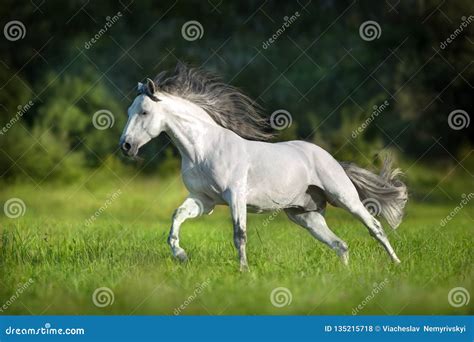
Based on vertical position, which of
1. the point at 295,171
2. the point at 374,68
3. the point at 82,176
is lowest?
the point at 82,176

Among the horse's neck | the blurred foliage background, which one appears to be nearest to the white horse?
the horse's neck

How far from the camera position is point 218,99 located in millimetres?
7219

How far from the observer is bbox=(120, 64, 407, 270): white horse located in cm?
665

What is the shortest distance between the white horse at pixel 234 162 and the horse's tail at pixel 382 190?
16 mm

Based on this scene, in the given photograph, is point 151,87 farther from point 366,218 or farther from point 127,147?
point 366,218

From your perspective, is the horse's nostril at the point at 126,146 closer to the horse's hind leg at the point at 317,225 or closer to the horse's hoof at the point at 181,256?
the horse's hoof at the point at 181,256

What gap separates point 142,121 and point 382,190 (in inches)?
106

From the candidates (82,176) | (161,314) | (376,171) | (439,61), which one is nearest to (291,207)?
(376,171)

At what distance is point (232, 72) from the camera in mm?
15898

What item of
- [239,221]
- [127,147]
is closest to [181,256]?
[239,221]

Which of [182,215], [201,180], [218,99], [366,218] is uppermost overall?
[366,218]

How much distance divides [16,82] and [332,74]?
6.75 m

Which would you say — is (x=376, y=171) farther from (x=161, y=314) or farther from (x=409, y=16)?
(x=409, y=16)

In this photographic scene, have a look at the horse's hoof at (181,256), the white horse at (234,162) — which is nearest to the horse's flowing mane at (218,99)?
the white horse at (234,162)
